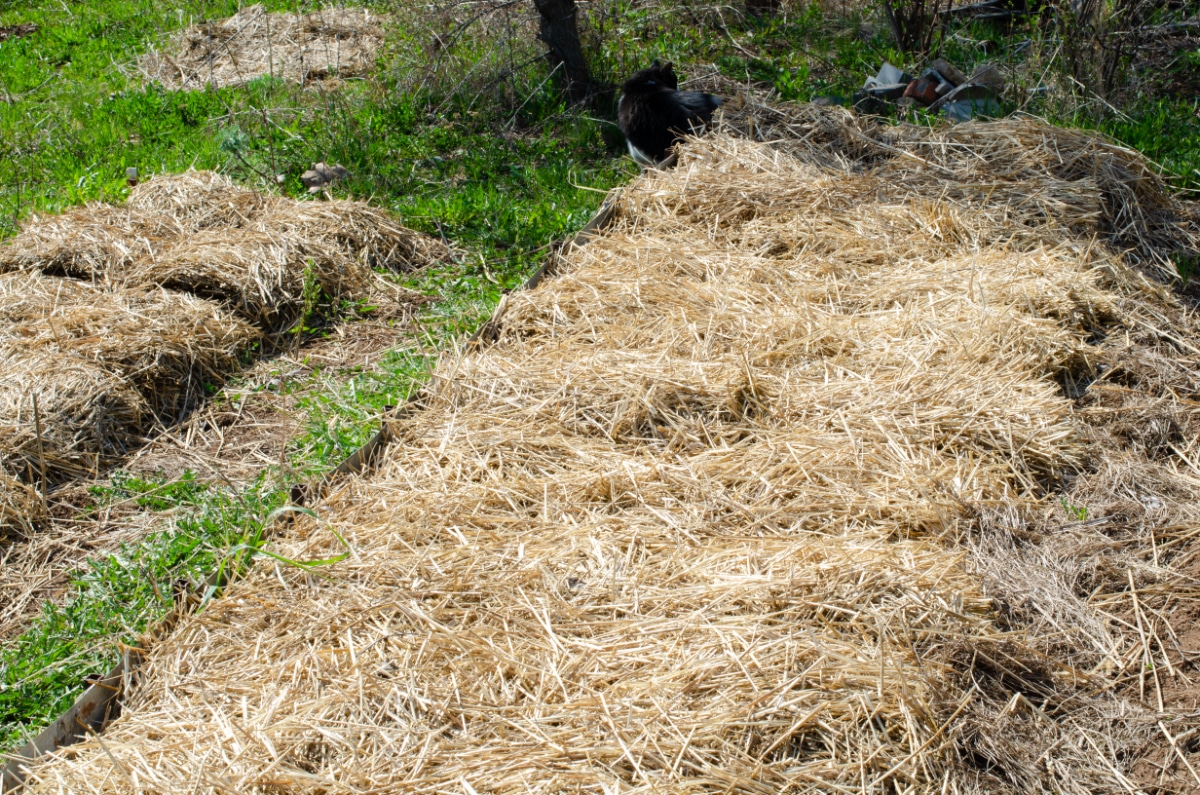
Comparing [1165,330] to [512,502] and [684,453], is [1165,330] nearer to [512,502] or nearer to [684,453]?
[684,453]

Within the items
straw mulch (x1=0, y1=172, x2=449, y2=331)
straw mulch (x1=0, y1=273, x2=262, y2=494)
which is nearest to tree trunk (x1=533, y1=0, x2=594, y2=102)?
straw mulch (x1=0, y1=172, x2=449, y2=331)

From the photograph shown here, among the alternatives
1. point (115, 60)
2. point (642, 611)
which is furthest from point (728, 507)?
point (115, 60)

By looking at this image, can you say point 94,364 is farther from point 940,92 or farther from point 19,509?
point 940,92

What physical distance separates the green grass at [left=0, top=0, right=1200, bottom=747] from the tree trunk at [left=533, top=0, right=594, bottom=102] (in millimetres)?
181

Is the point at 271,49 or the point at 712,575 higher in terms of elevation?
the point at 271,49

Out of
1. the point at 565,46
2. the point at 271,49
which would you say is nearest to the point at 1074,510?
the point at 565,46

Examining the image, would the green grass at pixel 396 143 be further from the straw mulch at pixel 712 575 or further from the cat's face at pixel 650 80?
the cat's face at pixel 650 80

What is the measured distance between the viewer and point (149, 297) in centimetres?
495

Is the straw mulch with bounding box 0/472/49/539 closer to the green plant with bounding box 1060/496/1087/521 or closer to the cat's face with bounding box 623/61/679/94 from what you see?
the green plant with bounding box 1060/496/1087/521

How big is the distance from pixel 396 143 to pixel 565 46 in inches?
61.5

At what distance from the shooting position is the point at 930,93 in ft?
22.8

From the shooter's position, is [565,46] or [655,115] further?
[565,46]

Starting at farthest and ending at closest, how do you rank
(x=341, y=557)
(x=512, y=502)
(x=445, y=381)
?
(x=445, y=381)
(x=512, y=502)
(x=341, y=557)

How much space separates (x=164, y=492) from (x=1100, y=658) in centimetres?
347
